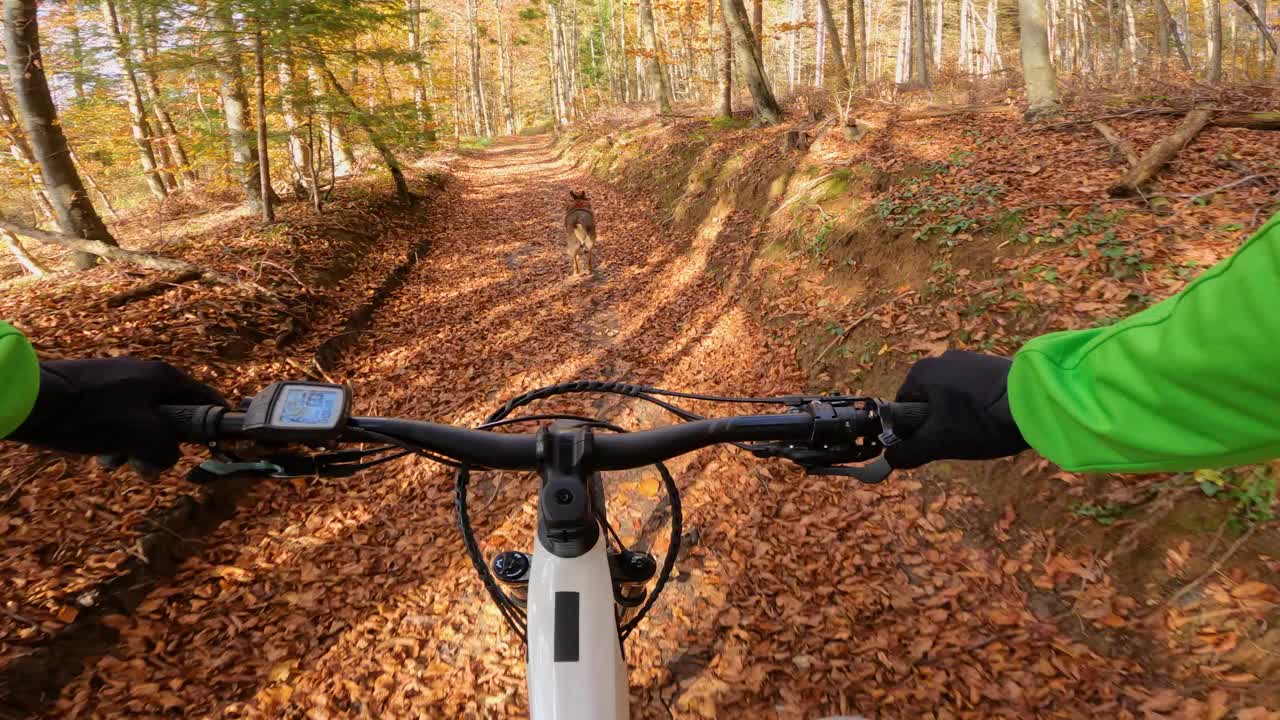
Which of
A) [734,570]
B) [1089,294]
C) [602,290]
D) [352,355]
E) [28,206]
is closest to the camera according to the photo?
[734,570]

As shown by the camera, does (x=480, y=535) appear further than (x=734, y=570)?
Yes

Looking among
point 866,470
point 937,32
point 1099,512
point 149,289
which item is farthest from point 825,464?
point 937,32

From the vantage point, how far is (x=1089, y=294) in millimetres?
4086

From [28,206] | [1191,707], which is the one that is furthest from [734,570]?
[28,206]

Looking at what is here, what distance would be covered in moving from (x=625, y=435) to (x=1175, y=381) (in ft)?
4.15

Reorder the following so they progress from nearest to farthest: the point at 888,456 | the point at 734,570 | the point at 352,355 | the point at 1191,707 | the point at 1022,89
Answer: the point at 888,456, the point at 1191,707, the point at 734,570, the point at 352,355, the point at 1022,89

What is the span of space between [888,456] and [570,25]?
145ft

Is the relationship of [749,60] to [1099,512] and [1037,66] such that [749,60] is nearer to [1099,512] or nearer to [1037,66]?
[1037,66]

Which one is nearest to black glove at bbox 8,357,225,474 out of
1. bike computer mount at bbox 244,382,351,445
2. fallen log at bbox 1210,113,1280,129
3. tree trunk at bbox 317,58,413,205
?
bike computer mount at bbox 244,382,351,445

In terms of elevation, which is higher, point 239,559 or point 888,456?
point 888,456

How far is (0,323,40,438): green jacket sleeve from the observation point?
126 centimetres

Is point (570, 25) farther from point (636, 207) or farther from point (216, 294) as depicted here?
point (216, 294)

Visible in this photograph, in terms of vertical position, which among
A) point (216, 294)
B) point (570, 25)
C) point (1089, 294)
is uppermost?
point (570, 25)

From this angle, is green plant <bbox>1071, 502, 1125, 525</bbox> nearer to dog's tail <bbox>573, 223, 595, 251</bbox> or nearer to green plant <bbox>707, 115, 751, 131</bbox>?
dog's tail <bbox>573, 223, 595, 251</bbox>
